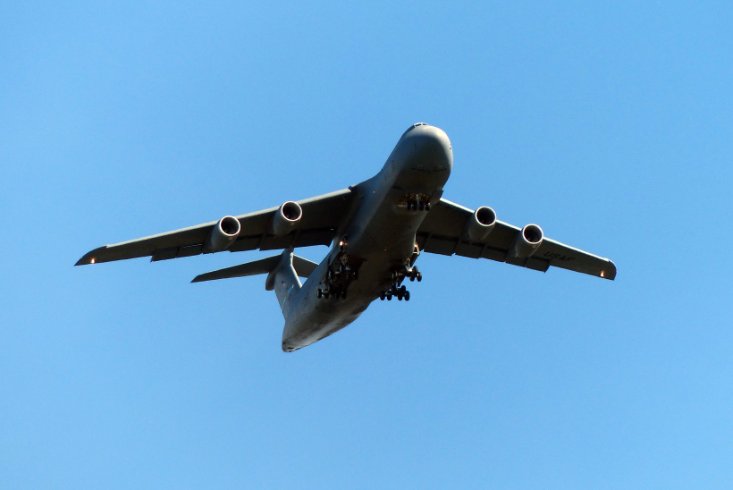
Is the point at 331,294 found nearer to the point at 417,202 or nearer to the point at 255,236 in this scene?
the point at 255,236

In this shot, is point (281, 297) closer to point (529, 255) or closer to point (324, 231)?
point (324, 231)

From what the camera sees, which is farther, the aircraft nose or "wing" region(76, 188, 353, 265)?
"wing" region(76, 188, 353, 265)

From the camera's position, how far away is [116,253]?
2267 centimetres

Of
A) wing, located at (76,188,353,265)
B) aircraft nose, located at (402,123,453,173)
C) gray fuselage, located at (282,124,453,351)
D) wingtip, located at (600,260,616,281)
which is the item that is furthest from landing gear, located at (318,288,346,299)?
wingtip, located at (600,260,616,281)

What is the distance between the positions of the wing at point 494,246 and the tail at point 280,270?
369cm

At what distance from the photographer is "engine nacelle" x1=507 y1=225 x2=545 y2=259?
23.5 metres

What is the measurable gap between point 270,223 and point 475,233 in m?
4.10

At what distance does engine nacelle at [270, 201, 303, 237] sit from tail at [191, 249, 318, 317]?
4464mm

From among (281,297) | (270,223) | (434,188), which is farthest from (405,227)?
(281,297)

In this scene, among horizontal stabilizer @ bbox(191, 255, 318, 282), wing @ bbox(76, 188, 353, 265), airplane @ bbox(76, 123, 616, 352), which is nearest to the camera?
airplane @ bbox(76, 123, 616, 352)

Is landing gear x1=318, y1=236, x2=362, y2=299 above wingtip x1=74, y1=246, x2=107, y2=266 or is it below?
above

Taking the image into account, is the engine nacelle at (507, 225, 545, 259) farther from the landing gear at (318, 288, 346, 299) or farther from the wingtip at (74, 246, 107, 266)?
the wingtip at (74, 246, 107, 266)

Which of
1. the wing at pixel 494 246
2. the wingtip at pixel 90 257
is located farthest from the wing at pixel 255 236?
the wing at pixel 494 246

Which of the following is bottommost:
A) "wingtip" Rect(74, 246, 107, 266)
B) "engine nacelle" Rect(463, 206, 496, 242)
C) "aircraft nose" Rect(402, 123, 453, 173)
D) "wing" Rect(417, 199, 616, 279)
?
"wingtip" Rect(74, 246, 107, 266)
